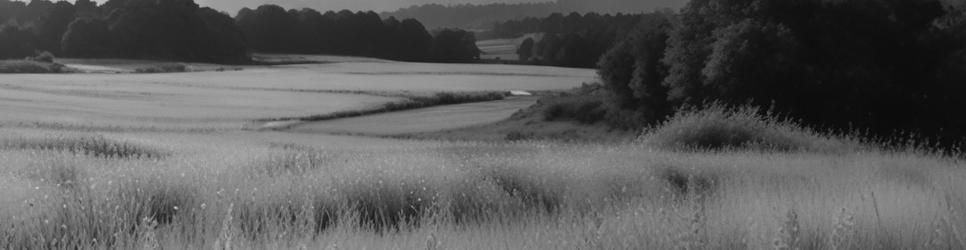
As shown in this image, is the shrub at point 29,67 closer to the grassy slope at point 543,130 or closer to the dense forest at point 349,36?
the dense forest at point 349,36

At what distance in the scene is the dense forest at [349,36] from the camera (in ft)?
203

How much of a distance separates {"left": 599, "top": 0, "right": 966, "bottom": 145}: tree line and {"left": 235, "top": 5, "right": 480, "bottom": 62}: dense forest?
34.9m

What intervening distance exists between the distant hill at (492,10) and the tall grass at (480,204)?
71.9m

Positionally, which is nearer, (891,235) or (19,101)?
(891,235)

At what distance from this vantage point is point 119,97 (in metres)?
32.5

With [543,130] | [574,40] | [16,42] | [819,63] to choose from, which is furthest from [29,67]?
[819,63]

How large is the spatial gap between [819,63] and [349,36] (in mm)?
44101

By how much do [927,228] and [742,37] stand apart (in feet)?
61.3

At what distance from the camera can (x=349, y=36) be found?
6431cm

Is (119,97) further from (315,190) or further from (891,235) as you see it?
(891,235)

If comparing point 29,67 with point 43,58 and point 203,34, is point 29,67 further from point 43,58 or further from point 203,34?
point 203,34

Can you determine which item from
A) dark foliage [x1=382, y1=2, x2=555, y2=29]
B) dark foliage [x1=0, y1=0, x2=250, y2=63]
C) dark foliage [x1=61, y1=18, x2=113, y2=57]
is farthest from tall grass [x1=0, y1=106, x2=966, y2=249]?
dark foliage [x1=382, y1=2, x2=555, y2=29]

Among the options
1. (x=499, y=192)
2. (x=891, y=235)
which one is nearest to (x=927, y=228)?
(x=891, y=235)

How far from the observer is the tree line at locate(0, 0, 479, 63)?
55781 mm
